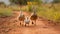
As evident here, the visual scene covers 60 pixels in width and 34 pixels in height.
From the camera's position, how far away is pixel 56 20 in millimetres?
15633

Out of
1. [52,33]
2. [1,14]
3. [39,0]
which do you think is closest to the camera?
[52,33]

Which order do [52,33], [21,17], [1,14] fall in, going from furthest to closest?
[1,14] → [21,17] → [52,33]

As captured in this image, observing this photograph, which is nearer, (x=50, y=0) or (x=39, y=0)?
(x=39, y=0)

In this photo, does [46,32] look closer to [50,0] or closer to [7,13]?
[7,13]

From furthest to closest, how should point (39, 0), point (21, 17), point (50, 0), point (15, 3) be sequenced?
point (15, 3) → point (50, 0) → point (39, 0) → point (21, 17)

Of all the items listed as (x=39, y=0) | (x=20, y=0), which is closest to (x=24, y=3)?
(x=20, y=0)

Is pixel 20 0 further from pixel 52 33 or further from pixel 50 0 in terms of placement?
pixel 52 33

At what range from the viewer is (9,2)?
1762 inches

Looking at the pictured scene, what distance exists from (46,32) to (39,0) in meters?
22.3

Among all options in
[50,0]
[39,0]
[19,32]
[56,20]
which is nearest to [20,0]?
[50,0]

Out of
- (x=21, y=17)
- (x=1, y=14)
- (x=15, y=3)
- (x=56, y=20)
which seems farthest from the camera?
(x=15, y=3)

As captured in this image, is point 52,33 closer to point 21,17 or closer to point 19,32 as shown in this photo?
point 19,32

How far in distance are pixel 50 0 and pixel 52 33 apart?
3100cm

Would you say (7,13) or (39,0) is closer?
(7,13)
